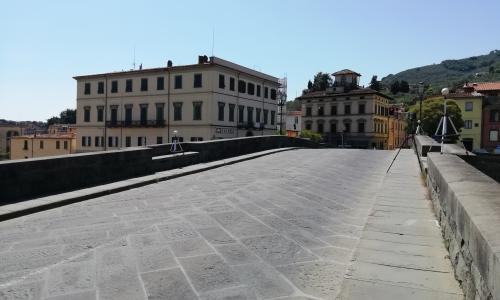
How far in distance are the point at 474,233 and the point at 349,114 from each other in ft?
212

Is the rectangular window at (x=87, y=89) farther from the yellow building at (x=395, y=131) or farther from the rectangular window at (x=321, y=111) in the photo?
the yellow building at (x=395, y=131)

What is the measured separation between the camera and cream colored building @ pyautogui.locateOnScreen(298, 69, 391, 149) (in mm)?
63500

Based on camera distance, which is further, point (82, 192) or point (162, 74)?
point (162, 74)

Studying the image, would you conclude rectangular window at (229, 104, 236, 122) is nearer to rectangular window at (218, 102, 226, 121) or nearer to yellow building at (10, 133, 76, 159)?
rectangular window at (218, 102, 226, 121)

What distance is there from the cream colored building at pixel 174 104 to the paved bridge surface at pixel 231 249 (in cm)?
3674

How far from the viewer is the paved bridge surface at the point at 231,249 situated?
346cm

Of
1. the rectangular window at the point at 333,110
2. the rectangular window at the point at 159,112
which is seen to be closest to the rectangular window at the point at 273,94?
the rectangular window at the point at 159,112

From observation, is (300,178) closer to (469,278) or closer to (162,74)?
(469,278)

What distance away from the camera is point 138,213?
6473 mm

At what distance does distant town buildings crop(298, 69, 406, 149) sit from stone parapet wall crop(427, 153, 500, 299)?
198 ft

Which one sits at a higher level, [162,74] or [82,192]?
[162,74]

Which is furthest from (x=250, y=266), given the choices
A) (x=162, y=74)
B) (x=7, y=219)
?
(x=162, y=74)

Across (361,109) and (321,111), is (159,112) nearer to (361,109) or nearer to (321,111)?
(321,111)

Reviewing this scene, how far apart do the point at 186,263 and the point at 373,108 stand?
204ft
